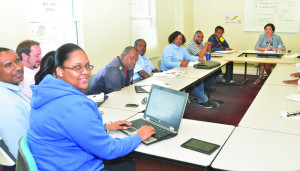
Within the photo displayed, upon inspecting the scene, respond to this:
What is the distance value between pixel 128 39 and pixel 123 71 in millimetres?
2153

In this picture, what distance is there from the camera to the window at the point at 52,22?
3.71 meters

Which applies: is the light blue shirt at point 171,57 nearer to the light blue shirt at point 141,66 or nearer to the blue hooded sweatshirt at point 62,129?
the light blue shirt at point 141,66

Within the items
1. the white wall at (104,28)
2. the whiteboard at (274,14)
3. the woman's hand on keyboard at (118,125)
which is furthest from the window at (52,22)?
the whiteboard at (274,14)

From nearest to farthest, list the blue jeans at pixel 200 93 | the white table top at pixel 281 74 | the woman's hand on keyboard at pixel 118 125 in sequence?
the woman's hand on keyboard at pixel 118 125 → the white table top at pixel 281 74 → the blue jeans at pixel 200 93

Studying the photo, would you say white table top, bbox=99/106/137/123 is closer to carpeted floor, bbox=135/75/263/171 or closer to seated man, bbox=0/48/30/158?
seated man, bbox=0/48/30/158

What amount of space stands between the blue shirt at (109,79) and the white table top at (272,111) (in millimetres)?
1424

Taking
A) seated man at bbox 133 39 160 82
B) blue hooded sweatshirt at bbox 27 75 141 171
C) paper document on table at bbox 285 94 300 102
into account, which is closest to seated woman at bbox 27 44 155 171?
blue hooded sweatshirt at bbox 27 75 141 171

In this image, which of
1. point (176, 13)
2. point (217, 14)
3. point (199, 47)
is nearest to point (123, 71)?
point (199, 47)

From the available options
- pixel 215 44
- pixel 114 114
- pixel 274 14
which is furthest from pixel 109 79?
pixel 274 14

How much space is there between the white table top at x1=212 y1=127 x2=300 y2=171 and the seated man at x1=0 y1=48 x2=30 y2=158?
44.6 inches

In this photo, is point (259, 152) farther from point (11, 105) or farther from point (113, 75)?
point (113, 75)

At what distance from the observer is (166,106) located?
199 centimetres

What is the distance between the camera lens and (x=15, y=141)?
5.56 feet

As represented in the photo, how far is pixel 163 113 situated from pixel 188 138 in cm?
25
